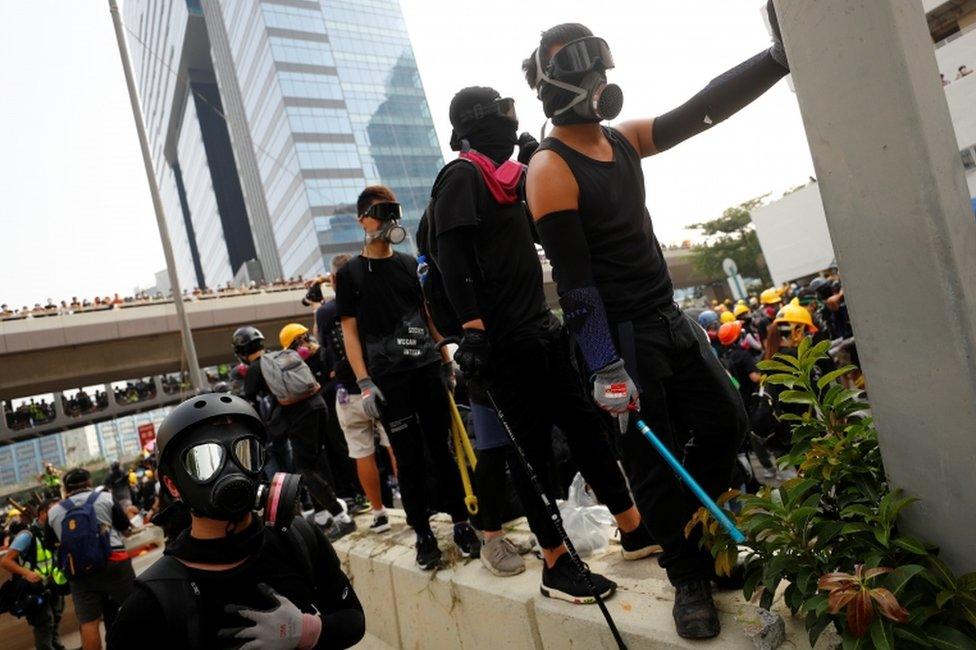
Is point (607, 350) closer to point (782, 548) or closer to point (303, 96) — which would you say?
point (782, 548)

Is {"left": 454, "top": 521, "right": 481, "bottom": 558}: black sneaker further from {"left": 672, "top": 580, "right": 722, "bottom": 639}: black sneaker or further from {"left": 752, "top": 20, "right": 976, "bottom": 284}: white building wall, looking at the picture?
{"left": 752, "top": 20, "right": 976, "bottom": 284}: white building wall

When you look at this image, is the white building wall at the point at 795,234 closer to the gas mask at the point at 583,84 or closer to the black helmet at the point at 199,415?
the gas mask at the point at 583,84

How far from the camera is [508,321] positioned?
2.63 m

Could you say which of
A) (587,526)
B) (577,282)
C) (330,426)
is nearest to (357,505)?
(330,426)

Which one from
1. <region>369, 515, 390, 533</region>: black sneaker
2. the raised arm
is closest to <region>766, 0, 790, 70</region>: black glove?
the raised arm

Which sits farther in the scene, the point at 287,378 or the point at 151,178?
the point at 151,178

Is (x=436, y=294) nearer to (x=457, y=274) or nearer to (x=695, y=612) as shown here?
(x=457, y=274)

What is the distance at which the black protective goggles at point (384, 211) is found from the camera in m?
3.50

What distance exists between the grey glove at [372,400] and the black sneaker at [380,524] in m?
1.47

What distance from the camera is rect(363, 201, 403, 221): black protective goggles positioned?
11.5 feet

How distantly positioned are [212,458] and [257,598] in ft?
1.45

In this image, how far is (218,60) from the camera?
88.1 meters

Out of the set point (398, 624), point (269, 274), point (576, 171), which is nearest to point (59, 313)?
point (398, 624)

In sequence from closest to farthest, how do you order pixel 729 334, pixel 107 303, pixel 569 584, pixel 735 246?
pixel 569 584, pixel 729 334, pixel 107 303, pixel 735 246
